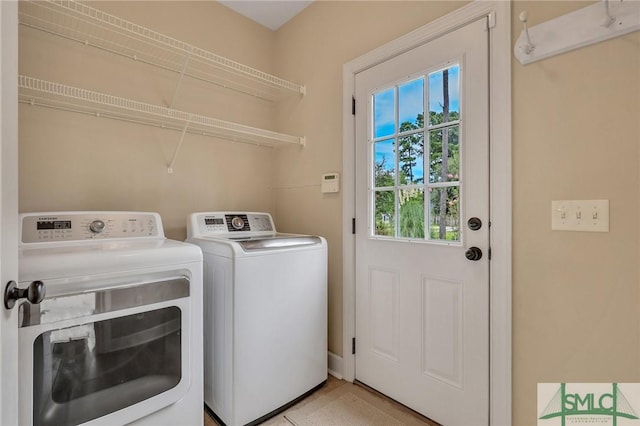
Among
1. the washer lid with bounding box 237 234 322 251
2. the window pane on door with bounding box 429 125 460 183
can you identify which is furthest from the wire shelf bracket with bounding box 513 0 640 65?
the washer lid with bounding box 237 234 322 251

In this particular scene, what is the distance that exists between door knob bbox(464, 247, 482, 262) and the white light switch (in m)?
0.30

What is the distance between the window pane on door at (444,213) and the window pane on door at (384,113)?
0.46m

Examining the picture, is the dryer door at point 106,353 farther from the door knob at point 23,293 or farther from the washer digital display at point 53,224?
the washer digital display at point 53,224

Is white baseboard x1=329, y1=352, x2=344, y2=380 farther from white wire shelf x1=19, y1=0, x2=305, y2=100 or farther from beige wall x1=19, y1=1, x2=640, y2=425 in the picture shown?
white wire shelf x1=19, y1=0, x2=305, y2=100

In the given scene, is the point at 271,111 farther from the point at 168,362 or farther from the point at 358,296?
the point at 168,362

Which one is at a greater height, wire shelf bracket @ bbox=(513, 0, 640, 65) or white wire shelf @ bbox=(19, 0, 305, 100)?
white wire shelf @ bbox=(19, 0, 305, 100)

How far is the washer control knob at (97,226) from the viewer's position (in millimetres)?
1438

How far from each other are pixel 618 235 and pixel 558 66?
0.68 meters

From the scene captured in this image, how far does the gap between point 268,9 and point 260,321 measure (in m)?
2.20

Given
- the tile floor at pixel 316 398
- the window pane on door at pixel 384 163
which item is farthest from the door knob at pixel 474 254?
the tile floor at pixel 316 398

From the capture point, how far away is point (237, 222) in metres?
1.99

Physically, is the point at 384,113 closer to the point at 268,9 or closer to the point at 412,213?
the point at 412,213

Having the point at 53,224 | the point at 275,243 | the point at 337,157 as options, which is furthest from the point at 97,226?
the point at 337,157

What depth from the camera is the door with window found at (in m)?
1.40
